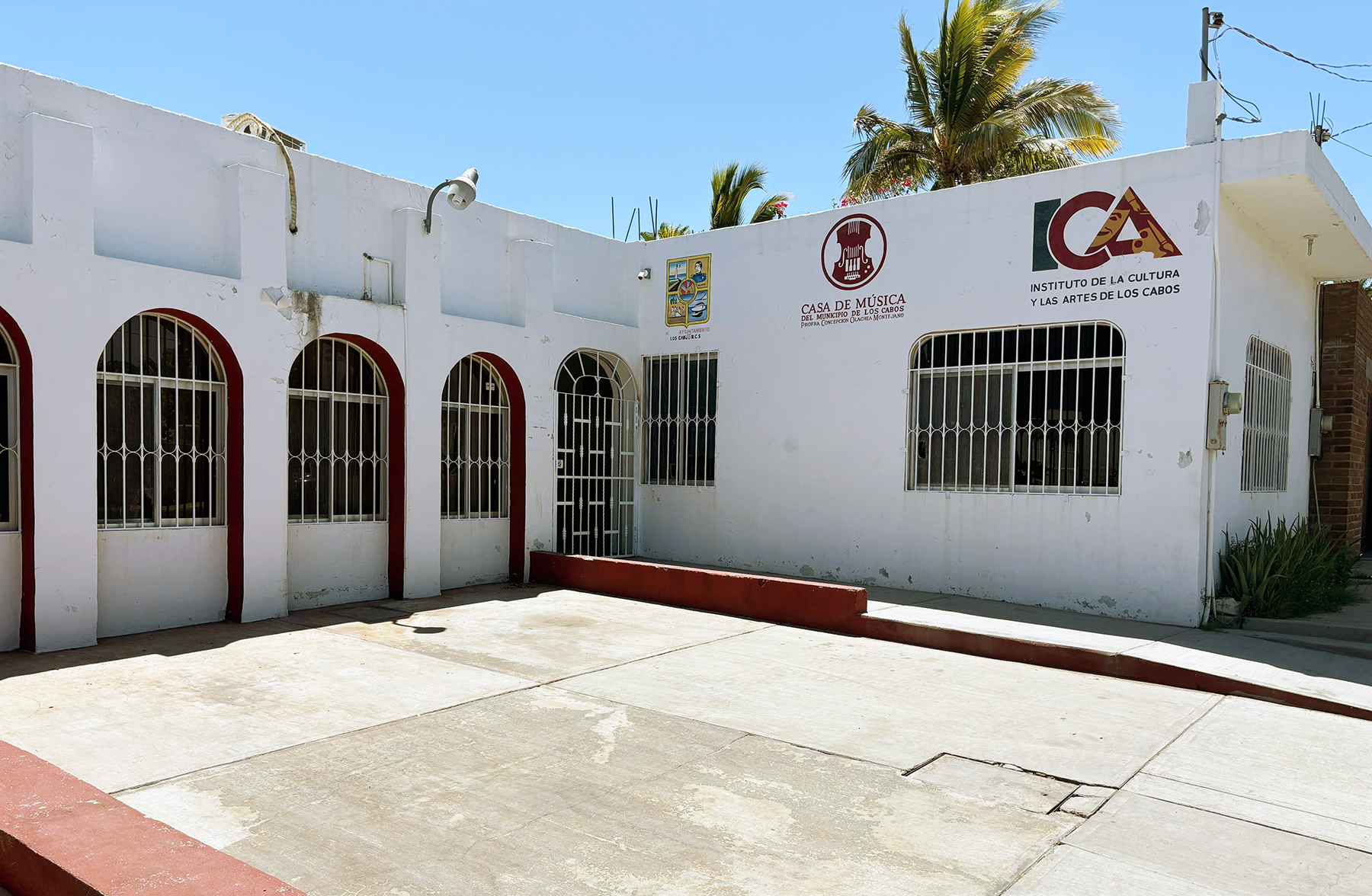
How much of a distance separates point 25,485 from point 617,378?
682 cm

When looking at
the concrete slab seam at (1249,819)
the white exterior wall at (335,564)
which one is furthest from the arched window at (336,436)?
the concrete slab seam at (1249,819)

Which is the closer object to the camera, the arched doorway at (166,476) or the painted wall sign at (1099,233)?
the arched doorway at (166,476)

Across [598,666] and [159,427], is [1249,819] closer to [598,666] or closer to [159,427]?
[598,666]

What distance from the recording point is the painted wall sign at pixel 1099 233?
28.0 ft

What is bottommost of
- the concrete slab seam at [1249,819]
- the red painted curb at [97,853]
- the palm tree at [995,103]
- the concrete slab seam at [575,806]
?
the concrete slab seam at [1249,819]

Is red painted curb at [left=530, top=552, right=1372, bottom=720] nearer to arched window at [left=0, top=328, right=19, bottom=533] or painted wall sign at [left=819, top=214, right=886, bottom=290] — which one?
painted wall sign at [left=819, top=214, right=886, bottom=290]

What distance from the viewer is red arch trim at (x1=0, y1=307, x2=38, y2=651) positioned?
6805 mm

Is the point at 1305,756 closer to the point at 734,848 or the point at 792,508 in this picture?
the point at 734,848

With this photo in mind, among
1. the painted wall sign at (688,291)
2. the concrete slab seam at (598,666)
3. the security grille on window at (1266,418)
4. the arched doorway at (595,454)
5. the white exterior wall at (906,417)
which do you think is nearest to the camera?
the concrete slab seam at (598,666)

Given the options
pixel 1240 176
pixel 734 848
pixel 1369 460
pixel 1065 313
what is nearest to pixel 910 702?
pixel 734 848

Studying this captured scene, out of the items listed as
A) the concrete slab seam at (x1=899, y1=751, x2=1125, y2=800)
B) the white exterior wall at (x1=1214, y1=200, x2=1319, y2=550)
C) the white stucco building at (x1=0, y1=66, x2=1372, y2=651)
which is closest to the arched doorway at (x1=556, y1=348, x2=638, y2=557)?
the white stucco building at (x1=0, y1=66, x2=1372, y2=651)

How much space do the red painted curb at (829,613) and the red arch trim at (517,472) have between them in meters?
0.20

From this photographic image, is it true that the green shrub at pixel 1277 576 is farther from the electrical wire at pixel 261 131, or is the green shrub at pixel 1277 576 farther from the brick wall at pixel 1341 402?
the electrical wire at pixel 261 131

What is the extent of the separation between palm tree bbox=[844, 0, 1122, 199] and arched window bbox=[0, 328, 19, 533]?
46.3 feet
